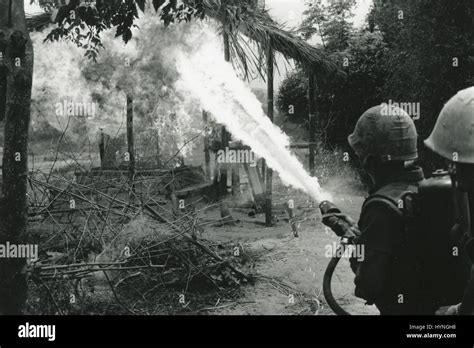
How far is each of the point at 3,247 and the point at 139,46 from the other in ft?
30.5

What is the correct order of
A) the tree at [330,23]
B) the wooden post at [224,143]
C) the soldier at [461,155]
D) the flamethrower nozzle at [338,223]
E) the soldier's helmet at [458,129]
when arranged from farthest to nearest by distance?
the tree at [330,23], the wooden post at [224,143], the flamethrower nozzle at [338,223], the soldier's helmet at [458,129], the soldier at [461,155]

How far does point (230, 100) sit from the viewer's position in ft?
29.5

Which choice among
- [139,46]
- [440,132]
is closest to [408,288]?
[440,132]

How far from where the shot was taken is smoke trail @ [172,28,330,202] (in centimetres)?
722

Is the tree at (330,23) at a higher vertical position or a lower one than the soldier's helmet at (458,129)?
higher

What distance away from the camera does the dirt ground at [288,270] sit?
5.81 m

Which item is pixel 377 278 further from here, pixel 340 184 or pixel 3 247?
pixel 340 184

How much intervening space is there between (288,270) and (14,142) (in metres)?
4.50

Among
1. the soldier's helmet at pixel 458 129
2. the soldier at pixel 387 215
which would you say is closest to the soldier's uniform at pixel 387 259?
the soldier at pixel 387 215

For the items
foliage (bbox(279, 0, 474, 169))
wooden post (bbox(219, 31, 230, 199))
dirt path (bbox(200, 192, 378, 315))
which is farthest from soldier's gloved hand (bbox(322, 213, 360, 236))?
foliage (bbox(279, 0, 474, 169))

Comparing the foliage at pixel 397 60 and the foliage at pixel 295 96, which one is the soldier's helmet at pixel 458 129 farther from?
the foliage at pixel 295 96

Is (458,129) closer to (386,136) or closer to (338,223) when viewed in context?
(386,136)

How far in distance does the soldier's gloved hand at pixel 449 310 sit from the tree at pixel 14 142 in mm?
2780

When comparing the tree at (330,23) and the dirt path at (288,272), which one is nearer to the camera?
the dirt path at (288,272)
